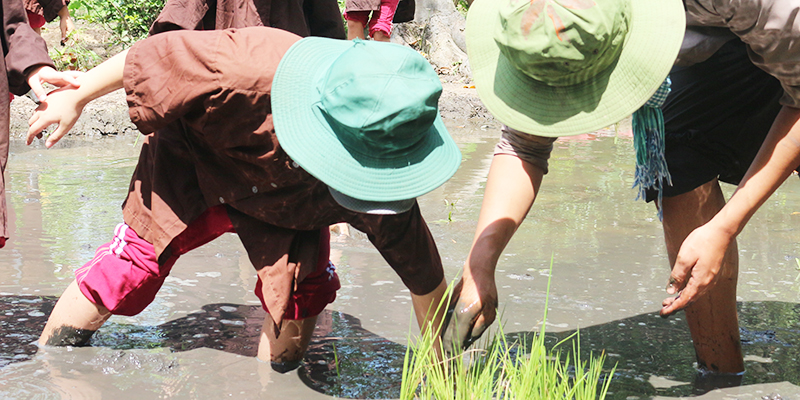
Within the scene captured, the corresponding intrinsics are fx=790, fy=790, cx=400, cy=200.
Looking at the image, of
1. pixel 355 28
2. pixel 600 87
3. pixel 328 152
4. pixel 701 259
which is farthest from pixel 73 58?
pixel 701 259

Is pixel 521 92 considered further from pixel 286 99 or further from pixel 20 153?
pixel 20 153

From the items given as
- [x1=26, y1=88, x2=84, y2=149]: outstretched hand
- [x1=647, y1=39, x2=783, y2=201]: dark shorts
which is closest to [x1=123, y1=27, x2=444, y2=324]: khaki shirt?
[x1=26, y1=88, x2=84, y2=149]: outstretched hand

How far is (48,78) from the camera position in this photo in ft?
7.25

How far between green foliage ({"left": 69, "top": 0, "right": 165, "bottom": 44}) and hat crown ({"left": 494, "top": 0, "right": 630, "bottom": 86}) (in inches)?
316

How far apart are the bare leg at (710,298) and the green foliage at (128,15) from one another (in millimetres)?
Answer: 7762

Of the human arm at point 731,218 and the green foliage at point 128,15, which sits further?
the green foliage at point 128,15

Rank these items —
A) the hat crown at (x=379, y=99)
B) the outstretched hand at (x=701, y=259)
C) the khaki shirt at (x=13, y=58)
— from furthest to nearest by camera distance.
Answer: the khaki shirt at (x=13, y=58)
the outstretched hand at (x=701, y=259)
the hat crown at (x=379, y=99)

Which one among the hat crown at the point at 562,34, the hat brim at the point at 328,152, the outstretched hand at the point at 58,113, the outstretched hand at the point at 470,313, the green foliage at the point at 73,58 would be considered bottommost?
the green foliage at the point at 73,58

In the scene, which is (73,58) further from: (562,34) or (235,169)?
(562,34)

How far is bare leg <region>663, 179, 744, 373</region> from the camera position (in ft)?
8.04

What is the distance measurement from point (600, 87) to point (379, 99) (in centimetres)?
52

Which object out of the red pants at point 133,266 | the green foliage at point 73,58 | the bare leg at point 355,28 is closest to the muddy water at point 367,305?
the red pants at point 133,266

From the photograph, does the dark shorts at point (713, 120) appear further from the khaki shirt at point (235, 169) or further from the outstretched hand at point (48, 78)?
the outstretched hand at point (48, 78)

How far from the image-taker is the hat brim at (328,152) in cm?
185
